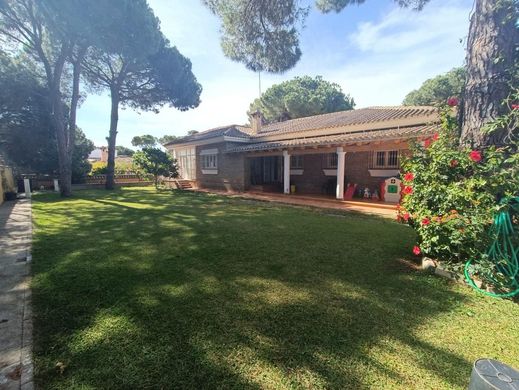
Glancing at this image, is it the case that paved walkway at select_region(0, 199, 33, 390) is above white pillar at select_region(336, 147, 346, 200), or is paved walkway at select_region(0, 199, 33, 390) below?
below

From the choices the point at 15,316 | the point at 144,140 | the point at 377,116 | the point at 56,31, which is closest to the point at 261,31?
the point at 377,116

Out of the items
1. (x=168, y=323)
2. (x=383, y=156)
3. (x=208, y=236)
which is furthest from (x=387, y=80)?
(x=168, y=323)

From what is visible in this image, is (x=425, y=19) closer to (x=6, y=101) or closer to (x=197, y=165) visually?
(x=197, y=165)

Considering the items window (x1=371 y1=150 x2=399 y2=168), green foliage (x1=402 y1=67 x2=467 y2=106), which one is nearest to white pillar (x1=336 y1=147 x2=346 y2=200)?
window (x1=371 y1=150 x2=399 y2=168)

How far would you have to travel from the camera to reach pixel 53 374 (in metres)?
1.95

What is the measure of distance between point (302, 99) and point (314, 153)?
18.6 metres

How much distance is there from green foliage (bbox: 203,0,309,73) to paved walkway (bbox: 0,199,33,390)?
7959mm

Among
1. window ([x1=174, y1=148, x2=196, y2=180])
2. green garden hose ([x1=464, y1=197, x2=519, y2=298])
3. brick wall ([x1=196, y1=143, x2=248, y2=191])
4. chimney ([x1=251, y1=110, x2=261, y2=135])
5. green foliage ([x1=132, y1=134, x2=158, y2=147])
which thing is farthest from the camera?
green foliage ([x1=132, y1=134, x2=158, y2=147])

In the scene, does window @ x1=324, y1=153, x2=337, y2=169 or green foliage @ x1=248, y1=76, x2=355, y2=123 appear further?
green foliage @ x1=248, y1=76, x2=355, y2=123

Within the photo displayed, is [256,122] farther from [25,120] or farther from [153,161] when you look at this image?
[25,120]

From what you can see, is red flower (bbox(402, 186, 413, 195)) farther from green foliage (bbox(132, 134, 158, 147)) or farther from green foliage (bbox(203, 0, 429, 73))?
green foliage (bbox(132, 134, 158, 147))

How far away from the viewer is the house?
34.2 feet

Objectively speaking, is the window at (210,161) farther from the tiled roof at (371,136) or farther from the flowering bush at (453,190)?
the flowering bush at (453,190)

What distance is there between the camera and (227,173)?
16.0 meters
